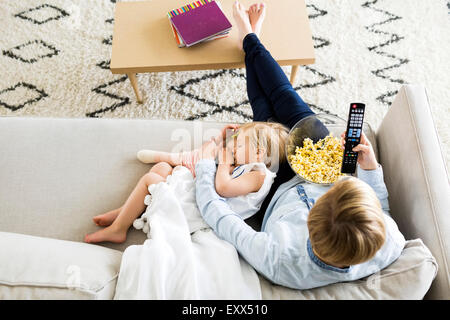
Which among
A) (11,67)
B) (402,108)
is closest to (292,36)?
(402,108)

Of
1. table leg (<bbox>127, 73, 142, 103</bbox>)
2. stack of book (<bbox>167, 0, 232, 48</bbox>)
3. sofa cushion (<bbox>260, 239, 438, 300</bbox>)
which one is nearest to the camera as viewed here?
sofa cushion (<bbox>260, 239, 438, 300</bbox>)

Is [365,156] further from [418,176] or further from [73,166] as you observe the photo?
[73,166]

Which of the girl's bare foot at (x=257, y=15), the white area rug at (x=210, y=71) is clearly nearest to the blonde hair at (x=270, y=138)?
the girl's bare foot at (x=257, y=15)

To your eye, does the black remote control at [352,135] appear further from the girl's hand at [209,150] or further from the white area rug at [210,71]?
the white area rug at [210,71]

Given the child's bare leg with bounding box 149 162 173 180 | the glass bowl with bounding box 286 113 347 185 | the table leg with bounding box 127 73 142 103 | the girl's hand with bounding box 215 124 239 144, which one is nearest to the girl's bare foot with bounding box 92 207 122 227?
the child's bare leg with bounding box 149 162 173 180

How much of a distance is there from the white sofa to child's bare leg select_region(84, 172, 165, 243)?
30 mm

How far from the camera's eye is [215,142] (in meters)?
1.28

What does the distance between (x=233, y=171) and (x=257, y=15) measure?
71cm

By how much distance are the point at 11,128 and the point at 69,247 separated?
2.06 ft

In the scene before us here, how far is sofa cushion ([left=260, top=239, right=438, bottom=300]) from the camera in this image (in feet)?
2.53

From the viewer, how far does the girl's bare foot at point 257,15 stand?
1.45 m

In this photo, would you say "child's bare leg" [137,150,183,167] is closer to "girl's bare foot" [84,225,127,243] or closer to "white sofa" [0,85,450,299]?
"white sofa" [0,85,450,299]

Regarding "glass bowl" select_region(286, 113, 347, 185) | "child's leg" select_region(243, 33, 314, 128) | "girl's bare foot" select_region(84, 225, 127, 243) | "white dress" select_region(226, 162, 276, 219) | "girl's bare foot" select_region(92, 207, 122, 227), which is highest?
"child's leg" select_region(243, 33, 314, 128)
